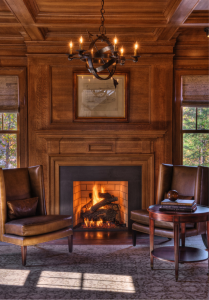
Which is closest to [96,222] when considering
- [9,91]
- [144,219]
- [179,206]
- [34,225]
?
[144,219]

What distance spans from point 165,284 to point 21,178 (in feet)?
6.72

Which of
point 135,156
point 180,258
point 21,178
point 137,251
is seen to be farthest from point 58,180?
point 180,258

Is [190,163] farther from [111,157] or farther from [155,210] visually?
[155,210]

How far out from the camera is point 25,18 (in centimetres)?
336

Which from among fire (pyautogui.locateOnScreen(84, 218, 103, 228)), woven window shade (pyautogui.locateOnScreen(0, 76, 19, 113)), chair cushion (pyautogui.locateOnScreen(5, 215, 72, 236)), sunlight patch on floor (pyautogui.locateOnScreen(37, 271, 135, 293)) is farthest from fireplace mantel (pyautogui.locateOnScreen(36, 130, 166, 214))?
sunlight patch on floor (pyautogui.locateOnScreen(37, 271, 135, 293))

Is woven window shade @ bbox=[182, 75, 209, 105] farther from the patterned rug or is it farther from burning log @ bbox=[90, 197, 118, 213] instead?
the patterned rug

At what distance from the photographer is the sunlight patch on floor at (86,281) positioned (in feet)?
8.11

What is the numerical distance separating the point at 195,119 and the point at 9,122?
110 inches

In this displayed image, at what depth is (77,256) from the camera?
3.24 meters

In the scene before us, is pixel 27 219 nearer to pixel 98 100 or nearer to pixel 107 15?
pixel 98 100

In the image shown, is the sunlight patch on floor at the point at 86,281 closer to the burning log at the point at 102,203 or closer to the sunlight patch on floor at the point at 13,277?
the sunlight patch on floor at the point at 13,277

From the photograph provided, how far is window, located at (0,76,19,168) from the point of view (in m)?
4.35

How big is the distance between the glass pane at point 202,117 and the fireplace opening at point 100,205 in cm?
144

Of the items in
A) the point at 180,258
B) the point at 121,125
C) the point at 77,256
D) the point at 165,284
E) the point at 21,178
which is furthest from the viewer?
the point at 121,125
